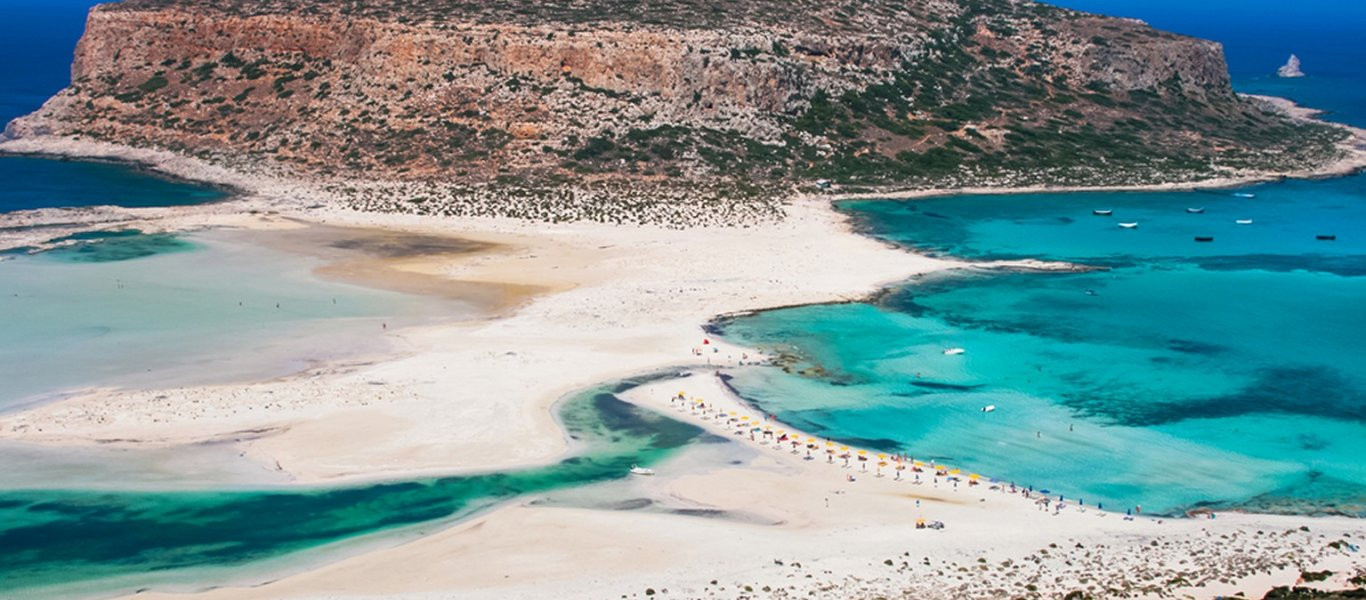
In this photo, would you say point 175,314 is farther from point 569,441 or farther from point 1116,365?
point 1116,365

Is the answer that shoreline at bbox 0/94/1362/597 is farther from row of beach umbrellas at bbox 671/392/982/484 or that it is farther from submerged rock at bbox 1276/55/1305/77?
submerged rock at bbox 1276/55/1305/77

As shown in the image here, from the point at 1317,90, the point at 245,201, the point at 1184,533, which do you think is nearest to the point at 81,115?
the point at 245,201

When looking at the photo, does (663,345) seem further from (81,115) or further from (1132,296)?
(81,115)

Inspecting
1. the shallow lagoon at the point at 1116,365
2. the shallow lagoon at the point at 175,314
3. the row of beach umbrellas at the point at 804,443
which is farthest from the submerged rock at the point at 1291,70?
the row of beach umbrellas at the point at 804,443

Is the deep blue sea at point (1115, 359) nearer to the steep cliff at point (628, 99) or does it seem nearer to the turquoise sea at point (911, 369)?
the turquoise sea at point (911, 369)

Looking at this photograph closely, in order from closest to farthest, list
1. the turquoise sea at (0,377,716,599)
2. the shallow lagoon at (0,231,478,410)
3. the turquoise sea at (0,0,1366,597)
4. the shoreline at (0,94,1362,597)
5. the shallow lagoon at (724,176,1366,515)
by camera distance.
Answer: the turquoise sea at (0,377,716,599) < the shoreline at (0,94,1362,597) < the turquoise sea at (0,0,1366,597) < the shallow lagoon at (724,176,1366,515) < the shallow lagoon at (0,231,478,410)

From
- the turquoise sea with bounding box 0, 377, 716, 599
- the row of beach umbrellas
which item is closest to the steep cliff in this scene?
the row of beach umbrellas
